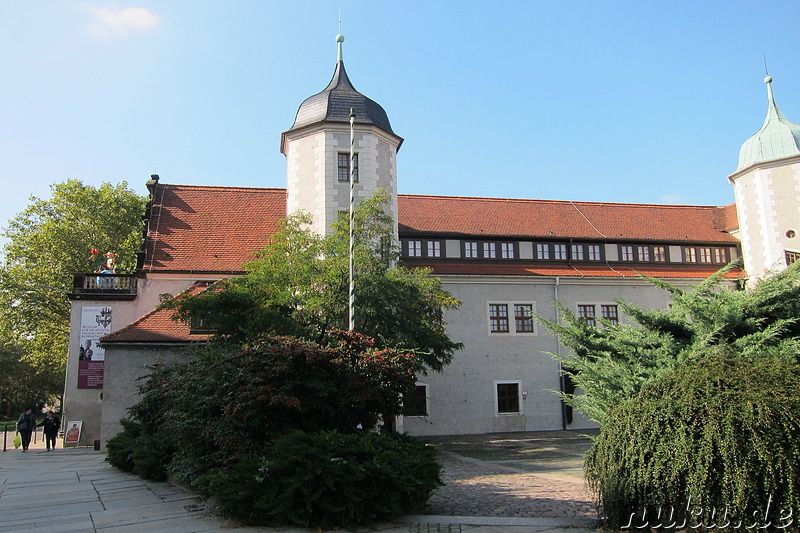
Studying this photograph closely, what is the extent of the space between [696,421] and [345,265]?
12.4 metres

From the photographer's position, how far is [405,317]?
19.6 m

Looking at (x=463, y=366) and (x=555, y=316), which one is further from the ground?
(x=555, y=316)

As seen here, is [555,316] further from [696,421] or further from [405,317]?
[696,421]

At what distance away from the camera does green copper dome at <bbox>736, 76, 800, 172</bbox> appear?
30.5 meters

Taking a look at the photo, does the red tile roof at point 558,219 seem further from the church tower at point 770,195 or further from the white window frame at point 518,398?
the white window frame at point 518,398

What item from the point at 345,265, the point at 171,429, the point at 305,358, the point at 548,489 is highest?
the point at 345,265

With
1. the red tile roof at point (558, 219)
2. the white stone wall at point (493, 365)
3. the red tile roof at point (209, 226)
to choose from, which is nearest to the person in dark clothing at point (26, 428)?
the red tile roof at point (209, 226)

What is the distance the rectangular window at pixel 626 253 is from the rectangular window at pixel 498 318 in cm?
690

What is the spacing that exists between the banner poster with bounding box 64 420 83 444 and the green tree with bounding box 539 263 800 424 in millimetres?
22322

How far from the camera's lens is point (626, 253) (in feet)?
105

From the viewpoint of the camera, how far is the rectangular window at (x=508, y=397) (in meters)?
28.5

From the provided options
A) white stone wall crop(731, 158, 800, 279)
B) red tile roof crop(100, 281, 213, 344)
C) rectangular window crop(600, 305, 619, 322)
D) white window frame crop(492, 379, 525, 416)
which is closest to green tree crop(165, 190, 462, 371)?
red tile roof crop(100, 281, 213, 344)

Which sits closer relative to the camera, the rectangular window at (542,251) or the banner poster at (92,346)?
the banner poster at (92,346)

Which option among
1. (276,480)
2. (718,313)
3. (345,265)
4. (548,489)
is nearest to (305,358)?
(276,480)
